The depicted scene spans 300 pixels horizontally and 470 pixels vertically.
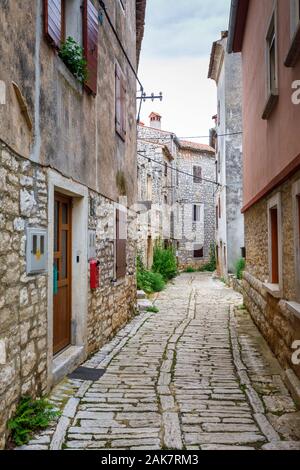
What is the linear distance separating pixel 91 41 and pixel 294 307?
4511mm

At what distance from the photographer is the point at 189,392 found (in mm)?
4941

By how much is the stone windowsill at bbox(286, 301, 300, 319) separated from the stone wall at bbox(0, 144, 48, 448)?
262 cm

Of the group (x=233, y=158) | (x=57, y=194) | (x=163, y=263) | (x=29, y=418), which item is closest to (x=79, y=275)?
(x=57, y=194)

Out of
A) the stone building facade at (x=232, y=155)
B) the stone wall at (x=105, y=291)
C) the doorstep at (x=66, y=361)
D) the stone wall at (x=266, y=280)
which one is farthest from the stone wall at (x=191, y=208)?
the doorstep at (x=66, y=361)

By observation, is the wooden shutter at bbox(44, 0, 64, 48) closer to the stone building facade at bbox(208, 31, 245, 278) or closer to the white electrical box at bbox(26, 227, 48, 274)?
the white electrical box at bbox(26, 227, 48, 274)

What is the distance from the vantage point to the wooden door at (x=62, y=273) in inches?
216

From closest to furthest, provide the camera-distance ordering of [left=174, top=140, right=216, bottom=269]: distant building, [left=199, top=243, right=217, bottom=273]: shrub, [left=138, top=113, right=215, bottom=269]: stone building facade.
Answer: [left=138, top=113, right=215, bottom=269]: stone building facade
[left=174, top=140, right=216, bottom=269]: distant building
[left=199, top=243, right=217, bottom=273]: shrub

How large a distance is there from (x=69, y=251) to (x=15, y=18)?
3038mm

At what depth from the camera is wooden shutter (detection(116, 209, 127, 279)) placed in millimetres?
8398

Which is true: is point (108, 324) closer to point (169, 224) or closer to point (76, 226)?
point (76, 226)

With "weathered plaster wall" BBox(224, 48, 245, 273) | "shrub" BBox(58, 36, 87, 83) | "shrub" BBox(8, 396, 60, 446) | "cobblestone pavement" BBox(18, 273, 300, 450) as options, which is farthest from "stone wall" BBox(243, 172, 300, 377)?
"weathered plaster wall" BBox(224, 48, 245, 273)

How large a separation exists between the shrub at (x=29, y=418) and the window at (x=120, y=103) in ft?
18.1

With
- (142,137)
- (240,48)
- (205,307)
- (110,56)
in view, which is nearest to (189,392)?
(110,56)

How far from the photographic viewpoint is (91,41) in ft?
20.4
